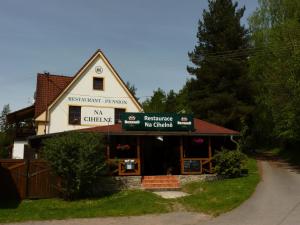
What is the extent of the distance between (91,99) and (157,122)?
464 inches

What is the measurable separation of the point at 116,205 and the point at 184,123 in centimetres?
857

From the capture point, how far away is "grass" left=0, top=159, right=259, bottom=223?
15820 millimetres

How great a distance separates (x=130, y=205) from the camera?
17.3 metres

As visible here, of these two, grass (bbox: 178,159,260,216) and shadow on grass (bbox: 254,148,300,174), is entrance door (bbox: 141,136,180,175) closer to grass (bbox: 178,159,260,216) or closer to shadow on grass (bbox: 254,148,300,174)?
grass (bbox: 178,159,260,216)

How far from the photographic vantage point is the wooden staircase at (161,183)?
74.5 ft

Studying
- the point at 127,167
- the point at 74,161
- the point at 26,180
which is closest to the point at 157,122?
the point at 127,167

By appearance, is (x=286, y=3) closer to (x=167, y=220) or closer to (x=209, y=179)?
(x=209, y=179)

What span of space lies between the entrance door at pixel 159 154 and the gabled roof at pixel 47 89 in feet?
29.4

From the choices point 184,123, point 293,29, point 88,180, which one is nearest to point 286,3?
point 293,29

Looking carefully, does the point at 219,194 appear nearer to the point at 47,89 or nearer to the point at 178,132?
the point at 178,132

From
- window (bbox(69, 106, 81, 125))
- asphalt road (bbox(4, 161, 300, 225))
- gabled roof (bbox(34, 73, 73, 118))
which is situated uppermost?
gabled roof (bbox(34, 73, 73, 118))

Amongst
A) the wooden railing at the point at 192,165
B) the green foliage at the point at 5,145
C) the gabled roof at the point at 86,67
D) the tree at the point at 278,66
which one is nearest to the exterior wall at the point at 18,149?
the green foliage at the point at 5,145

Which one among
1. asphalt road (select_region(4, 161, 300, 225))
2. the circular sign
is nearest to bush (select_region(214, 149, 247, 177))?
asphalt road (select_region(4, 161, 300, 225))

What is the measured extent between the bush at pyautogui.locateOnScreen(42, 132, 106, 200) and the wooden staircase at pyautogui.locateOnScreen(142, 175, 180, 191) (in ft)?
11.2
